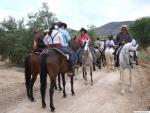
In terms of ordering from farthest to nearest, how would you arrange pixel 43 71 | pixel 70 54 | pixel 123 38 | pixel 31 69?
pixel 123 38 → pixel 31 69 → pixel 70 54 → pixel 43 71

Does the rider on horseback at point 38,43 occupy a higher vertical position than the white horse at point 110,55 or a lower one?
higher

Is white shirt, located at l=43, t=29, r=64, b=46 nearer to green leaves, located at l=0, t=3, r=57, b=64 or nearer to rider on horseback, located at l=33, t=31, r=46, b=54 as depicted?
rider on horseback, located at l=33, t=31, r=46, b=54

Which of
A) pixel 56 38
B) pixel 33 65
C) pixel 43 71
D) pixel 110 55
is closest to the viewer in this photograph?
pixel 43 71

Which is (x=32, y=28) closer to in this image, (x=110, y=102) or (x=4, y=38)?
(x=4, y=38)

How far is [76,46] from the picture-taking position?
64.0ft

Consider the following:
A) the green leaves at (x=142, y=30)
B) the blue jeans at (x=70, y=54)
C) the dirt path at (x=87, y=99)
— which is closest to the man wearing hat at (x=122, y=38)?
the dirt path at (x=87, y=99)

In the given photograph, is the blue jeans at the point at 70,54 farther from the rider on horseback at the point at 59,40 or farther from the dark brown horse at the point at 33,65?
the dark brown horse at the point at 33,65

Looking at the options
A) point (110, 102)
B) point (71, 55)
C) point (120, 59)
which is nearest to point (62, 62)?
point (71, 55)

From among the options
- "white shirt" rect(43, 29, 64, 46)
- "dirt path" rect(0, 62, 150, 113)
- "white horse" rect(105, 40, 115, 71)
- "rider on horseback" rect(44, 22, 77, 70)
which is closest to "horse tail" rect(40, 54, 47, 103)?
"dirt path" rect(0, 62, 150, 113)

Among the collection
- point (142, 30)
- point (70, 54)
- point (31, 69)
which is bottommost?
point (31, 69)

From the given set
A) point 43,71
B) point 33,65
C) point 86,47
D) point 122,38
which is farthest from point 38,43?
point 86,47

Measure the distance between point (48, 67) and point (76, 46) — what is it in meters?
6.09

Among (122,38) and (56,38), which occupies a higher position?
(56,38)

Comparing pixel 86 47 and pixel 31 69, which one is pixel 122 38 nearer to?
pixel 86 47
